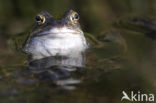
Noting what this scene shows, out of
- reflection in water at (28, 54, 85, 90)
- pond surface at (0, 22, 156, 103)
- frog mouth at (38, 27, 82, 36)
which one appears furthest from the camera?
frog mouth at (38, 27, 82, 36)

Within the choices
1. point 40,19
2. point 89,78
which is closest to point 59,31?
point 40,19

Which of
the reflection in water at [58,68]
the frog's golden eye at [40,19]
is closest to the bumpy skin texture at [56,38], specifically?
the frog's golden eye at [40,19]

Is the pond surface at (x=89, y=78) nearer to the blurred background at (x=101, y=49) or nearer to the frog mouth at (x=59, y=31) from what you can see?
the blurred background at (x=101, y=49)

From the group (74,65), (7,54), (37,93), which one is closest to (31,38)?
(7,54)

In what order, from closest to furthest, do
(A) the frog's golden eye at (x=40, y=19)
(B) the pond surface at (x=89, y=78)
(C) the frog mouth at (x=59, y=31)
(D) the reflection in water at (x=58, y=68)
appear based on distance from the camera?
1. (B) the pond surface at (x=89, y=78)
2. (D) the reflection in water at (x=58, y=68)
3. (C) the frog mouth at (x=59, y=31)
4. (A) the frog's golden eye at (x=40, y=19)

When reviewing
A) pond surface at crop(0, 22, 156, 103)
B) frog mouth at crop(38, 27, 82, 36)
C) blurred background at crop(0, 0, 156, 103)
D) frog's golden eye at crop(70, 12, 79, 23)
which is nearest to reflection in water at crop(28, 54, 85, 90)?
pond surface at crop(0, 22, 156, 103)

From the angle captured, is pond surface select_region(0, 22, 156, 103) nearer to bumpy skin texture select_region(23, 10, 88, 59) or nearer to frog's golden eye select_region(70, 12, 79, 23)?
bumpy skin texture select_region(23, 10, 88, 59)

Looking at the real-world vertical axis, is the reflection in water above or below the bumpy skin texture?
below

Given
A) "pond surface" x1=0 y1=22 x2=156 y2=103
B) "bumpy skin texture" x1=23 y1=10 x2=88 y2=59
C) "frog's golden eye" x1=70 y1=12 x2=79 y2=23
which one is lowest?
"pond surface" x1=0 y1=22 x2=156 y2=103

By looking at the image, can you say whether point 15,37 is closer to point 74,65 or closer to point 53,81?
point 74,65
